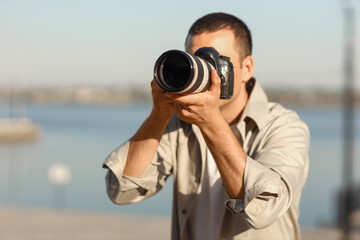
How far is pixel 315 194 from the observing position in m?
13.8

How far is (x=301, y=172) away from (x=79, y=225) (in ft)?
17.9

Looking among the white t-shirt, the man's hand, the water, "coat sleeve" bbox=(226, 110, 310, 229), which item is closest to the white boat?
the water

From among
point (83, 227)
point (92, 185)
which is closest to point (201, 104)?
point (83, 227)

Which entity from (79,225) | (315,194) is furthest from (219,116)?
(315,194)

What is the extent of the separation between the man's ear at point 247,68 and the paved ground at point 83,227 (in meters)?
4.53

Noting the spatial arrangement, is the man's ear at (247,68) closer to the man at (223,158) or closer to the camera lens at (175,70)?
the man at (223,158)

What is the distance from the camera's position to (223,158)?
64.1 inches

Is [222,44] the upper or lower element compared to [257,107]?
upper

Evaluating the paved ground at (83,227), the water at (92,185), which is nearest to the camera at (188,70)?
the paved ground at (83,227)

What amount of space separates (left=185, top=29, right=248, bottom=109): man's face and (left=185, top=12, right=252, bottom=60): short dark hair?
0.01 metres

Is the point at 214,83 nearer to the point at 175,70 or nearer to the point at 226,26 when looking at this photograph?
the point at 175,70

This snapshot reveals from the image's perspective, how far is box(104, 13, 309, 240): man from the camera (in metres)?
1.63

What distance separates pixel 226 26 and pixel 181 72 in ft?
1.01

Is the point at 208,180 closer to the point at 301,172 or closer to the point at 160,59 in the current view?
the point at 301,172
